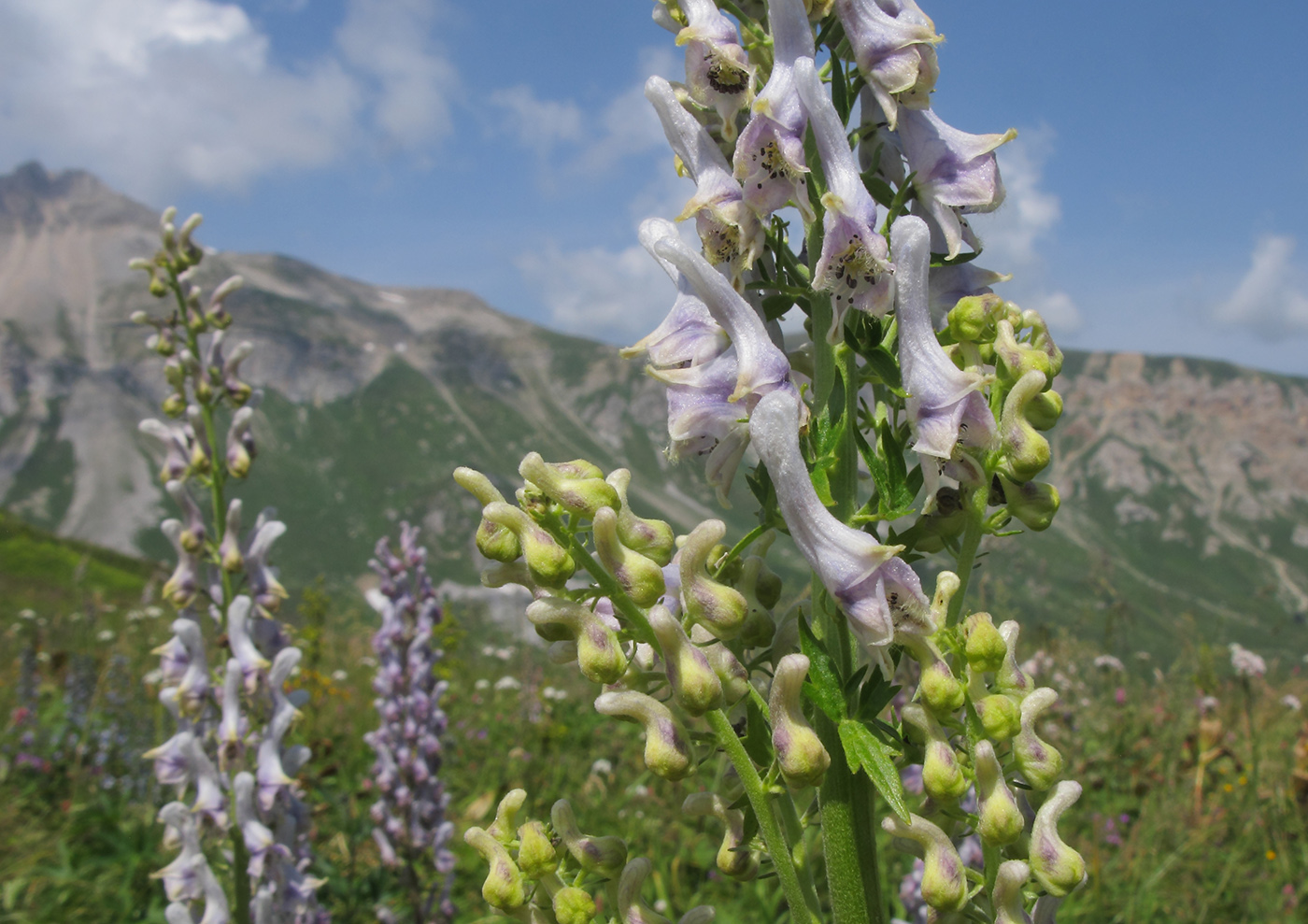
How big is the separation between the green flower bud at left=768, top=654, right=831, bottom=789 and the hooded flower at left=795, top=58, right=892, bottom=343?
543 mm

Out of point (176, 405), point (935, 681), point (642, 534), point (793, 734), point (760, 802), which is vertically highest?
point (176, 405)

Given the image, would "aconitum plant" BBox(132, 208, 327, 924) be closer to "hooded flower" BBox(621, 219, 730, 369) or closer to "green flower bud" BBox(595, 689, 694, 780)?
"green flower bud" BBox(595, 689, 694, 780)

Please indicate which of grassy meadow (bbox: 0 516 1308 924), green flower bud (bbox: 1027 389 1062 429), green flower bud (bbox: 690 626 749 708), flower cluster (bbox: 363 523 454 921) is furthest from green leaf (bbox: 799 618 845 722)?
flower cluster (bbox: 363 523 454 921)

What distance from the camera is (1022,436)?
1.41 m

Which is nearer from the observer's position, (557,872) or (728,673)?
(728,673)

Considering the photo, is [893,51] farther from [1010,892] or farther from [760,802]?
[1010,892]

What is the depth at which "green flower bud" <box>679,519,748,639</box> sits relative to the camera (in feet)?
4.35

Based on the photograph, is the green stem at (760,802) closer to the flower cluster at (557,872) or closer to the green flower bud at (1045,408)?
the flower cluster at (557,872)

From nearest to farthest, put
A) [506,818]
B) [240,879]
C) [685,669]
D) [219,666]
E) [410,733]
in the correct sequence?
1. [685,669]
2. [506,818]
3. [240,879]
4. [219,666]
5. [410,733]

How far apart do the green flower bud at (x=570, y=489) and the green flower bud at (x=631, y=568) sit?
0.08 ft

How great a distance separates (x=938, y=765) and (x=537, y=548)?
2.32 feet

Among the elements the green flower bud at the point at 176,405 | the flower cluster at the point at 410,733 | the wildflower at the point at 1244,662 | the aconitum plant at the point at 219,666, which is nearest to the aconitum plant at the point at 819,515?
the aconitum plant at the point at 219,666

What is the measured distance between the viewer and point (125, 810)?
7.30 metres

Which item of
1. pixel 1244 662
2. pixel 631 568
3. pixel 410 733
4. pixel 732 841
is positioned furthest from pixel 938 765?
pixel 1244 662
